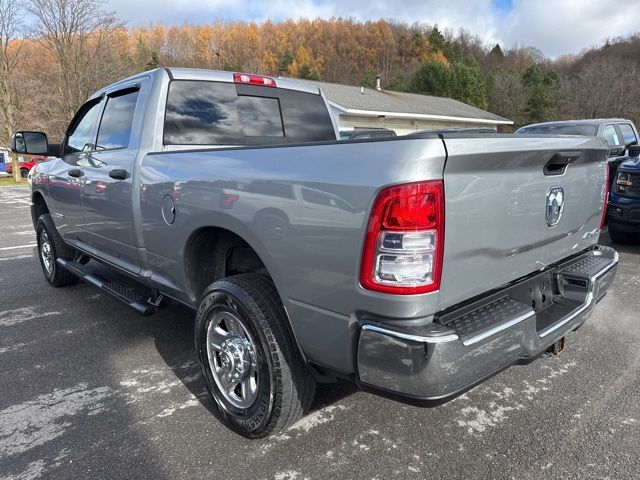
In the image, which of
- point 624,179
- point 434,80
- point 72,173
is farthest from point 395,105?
point 72,173

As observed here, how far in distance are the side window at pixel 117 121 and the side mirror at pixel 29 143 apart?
1.17m

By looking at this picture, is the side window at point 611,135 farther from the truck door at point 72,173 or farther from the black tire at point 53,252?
the black tire at point 53,252

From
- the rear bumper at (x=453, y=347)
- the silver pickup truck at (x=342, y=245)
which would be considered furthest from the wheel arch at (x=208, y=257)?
the rear bumper at (x=453, y=347)

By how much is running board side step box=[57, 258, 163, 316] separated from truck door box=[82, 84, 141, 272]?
20cm

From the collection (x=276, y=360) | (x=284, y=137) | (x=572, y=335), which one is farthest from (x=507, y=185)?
(x=572, y=335)

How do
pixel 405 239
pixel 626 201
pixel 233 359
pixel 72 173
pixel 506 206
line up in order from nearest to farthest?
pixel 405 239, pixel 506 206, pixel 233 359, pixel 72 173, pixel 626 201

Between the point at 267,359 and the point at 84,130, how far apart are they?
3.35 meters

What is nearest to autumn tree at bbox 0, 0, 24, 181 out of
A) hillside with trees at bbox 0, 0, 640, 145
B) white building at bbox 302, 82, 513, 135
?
hillside with trees at bbox 0, 0, 640, 145

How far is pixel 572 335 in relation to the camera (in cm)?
378

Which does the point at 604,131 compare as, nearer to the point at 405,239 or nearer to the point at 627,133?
the point at 627,133

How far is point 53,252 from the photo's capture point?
5082mm

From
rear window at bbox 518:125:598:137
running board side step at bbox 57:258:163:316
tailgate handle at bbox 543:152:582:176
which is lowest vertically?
running board side step at bbox 57:258:163:316

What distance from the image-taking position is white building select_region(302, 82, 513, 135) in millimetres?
22062

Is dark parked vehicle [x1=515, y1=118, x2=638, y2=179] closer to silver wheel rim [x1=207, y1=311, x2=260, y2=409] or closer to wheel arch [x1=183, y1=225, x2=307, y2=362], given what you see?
wheel arch [x1=183, y1=225, x2=307, y2=362]
